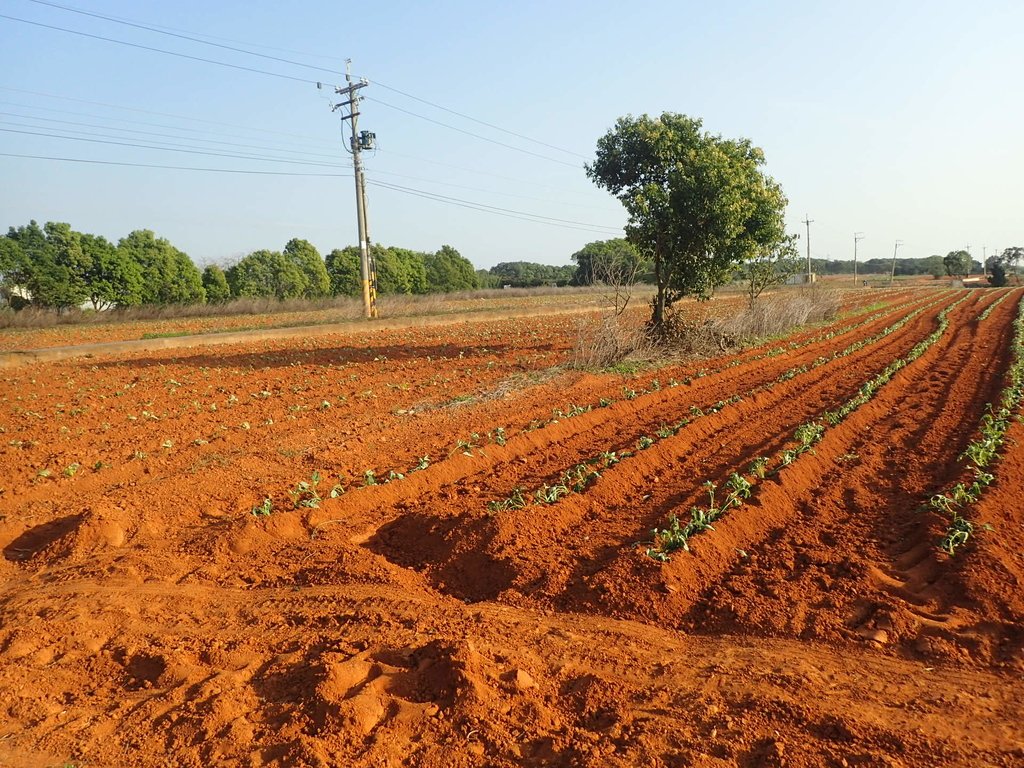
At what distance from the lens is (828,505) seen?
6305 mm

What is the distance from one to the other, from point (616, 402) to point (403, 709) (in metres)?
7.97

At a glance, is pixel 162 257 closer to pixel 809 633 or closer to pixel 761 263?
pixel 761 263

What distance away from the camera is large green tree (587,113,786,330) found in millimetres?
16500

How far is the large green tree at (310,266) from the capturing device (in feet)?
175

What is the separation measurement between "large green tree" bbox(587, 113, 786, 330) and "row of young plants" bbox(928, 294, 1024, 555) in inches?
304

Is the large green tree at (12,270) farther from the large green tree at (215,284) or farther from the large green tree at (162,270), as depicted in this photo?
the large green tree at (215,284)

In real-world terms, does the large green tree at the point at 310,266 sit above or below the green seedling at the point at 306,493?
above

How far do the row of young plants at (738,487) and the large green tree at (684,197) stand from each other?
274 inches

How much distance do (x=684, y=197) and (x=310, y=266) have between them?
4226cm

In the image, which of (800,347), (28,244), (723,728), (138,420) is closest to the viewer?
(723,728)

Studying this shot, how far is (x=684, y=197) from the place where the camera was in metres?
16.7

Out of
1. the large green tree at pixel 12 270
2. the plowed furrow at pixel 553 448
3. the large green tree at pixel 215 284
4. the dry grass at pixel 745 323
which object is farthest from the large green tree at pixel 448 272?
the plowed furrow at pixel 553 448

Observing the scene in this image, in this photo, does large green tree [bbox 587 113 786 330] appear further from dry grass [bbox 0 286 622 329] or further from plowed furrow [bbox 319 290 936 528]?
dry grass [bbox 0 286 622 329]

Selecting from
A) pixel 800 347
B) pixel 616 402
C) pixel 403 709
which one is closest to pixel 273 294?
pixel 800 347
